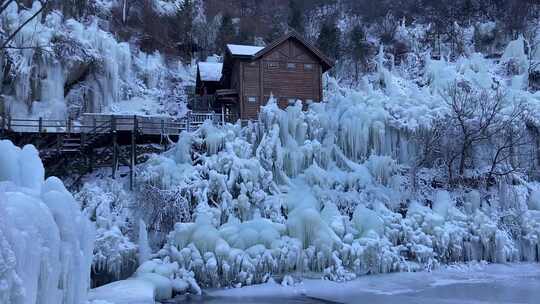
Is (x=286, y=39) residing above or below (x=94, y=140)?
above

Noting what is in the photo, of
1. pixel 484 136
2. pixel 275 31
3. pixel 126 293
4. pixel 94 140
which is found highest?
pixel 275 31

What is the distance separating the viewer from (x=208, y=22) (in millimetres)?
47781

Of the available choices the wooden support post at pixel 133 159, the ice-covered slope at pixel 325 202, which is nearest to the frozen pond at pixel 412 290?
the ice-covered slope at pixel 325 202

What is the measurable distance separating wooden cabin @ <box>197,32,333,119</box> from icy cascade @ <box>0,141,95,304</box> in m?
20.3

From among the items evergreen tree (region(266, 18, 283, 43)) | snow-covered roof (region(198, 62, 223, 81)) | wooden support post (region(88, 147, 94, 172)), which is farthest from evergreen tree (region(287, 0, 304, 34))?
wooden support post (region(88, 147, 94, 172))

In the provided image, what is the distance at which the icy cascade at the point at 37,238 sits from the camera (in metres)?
5.32

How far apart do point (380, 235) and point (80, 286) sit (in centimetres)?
1259

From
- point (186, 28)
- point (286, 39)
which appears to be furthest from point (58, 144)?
point (186, 28)

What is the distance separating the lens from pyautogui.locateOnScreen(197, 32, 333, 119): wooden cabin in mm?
28031

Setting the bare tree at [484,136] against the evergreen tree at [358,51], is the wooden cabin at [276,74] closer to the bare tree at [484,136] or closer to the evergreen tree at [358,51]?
the bare tree at [484,136]

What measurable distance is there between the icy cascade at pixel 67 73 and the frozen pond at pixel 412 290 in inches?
Result: 731

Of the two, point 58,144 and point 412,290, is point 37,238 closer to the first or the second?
point 412,290

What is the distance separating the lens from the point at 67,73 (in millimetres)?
29781

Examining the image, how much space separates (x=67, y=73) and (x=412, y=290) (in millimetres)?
24240
